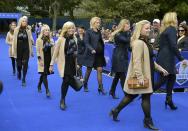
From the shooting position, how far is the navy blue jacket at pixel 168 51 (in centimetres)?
802

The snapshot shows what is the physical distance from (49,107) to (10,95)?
5.77ft

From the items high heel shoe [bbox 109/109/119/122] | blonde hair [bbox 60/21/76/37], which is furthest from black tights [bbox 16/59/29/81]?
high heel shoe [bbox 109/109/119/122]

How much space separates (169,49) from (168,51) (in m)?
0.05

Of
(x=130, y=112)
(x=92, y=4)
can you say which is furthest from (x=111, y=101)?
(x=92, y=4)

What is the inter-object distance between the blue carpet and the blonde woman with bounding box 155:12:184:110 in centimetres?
60

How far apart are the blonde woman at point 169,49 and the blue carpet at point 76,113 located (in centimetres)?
60

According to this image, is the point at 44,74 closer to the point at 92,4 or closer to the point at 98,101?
the point at 98,101

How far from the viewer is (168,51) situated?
27.1 feet

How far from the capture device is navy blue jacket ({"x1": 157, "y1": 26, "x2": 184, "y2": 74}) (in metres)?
8.02

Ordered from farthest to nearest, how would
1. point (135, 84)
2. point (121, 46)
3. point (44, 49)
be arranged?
point (44, 49) < point (121, 46) < point (135, 84)

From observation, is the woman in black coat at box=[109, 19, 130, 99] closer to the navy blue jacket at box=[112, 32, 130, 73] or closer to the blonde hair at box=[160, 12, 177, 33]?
the navy blue jacket at box=[112, 32, 130, 73]

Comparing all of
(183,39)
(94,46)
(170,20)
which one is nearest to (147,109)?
(170,20)

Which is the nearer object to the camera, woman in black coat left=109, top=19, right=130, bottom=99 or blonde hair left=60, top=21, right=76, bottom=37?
blonde hair left=60, top=21, right=76, bottom=37

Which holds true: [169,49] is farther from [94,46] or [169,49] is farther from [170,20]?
[94,46]
